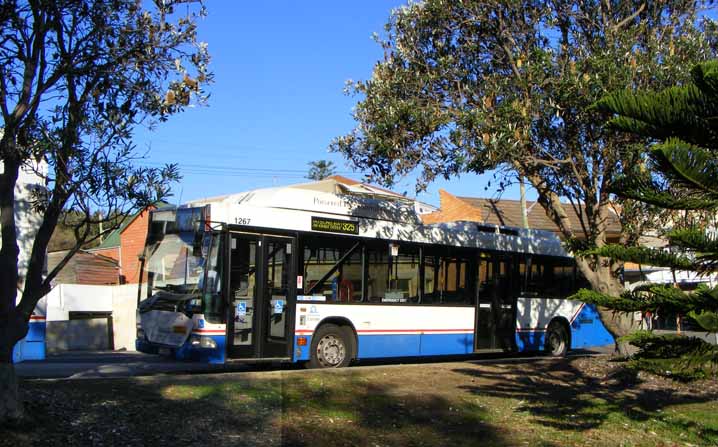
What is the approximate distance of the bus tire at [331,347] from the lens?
557 inches

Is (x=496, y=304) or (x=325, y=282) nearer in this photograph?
(x=325, y=282)

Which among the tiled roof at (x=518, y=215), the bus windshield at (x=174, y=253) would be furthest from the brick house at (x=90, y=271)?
the bus windshield at (x=174, y=253)

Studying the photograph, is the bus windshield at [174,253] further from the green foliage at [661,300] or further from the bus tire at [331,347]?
the green foliage at [661,300]

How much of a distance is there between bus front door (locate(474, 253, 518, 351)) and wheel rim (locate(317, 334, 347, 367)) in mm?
4037

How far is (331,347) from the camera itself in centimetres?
1448

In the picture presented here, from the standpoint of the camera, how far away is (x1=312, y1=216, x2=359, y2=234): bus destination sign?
14508 mm

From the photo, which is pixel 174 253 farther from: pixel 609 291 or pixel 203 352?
pixel 609 291

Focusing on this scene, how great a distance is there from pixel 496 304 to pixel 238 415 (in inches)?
412

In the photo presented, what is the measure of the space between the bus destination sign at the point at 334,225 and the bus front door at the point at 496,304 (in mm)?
3995

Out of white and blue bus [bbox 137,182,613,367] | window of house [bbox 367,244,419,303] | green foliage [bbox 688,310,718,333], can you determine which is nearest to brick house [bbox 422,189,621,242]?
white and blue bus [bbox 137,182,613,367]

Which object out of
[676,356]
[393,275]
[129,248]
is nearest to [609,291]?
[393,275]

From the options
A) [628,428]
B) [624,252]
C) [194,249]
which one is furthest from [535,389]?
[194,249]

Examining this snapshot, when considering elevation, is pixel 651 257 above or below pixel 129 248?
below

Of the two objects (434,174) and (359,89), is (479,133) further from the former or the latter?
(359,89)
